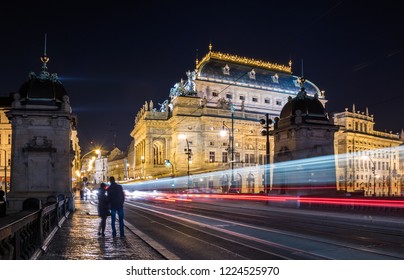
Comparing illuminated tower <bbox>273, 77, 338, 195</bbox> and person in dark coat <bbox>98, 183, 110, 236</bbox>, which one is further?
illuminated tower <bbox>273, 77, 338, 195</bbox>

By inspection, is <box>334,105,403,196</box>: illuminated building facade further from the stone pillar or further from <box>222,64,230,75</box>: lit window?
the stone pillar

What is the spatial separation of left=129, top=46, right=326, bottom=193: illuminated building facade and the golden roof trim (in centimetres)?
28

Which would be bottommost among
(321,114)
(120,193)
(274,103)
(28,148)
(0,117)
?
(120,193)

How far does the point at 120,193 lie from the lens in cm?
1452

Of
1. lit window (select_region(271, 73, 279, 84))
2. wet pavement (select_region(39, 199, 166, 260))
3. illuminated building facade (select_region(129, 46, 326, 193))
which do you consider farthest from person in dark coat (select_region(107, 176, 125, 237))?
lit window (select_region(271, 73, 279, 84))

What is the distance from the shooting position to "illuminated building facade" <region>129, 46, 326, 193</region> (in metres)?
91.6

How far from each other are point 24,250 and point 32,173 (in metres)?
19.8

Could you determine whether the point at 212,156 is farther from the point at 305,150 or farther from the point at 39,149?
the point at 39,149

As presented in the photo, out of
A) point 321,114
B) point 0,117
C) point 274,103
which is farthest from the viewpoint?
point 274,103

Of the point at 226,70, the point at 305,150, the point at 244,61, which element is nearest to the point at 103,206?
the point at 305,150

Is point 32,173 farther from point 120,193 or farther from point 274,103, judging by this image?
point 274,103

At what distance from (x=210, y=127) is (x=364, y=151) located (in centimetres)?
3061
